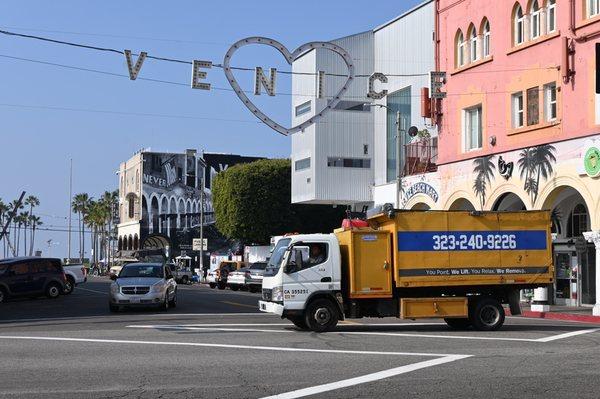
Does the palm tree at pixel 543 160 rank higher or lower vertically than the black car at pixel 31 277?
higher

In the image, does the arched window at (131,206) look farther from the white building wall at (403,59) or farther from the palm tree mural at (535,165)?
the palm tree mural at (535,165)

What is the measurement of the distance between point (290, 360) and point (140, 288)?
14360 mm

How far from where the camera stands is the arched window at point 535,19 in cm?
3073

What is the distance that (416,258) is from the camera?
2020cm

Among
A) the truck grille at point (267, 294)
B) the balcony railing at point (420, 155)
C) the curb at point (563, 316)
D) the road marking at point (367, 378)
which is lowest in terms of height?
the curb at point (563, 316)

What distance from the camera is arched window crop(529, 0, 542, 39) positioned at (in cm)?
3073

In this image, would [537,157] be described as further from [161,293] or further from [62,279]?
[62,279]

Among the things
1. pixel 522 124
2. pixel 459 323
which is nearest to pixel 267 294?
pixel 459 323

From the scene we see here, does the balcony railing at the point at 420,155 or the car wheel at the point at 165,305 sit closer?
the car wheel at the point at 165,305

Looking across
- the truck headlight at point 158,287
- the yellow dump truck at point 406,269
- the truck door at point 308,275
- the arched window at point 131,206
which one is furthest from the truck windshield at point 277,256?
the arched window at point 131,206

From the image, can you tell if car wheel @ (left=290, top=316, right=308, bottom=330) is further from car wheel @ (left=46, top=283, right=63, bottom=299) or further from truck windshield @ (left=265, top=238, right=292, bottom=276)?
car wheel @ (left=46, top=283, right=63, bottom=299)

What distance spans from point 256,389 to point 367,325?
11268 millimetres

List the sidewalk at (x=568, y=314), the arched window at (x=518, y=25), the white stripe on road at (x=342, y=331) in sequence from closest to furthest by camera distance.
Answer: the white stripe on road at (x=342, y=331) < the sidewalk at (x=568, y=314) < the arched window at (x=518, y=25)

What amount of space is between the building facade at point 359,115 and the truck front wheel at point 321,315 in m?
29.8
